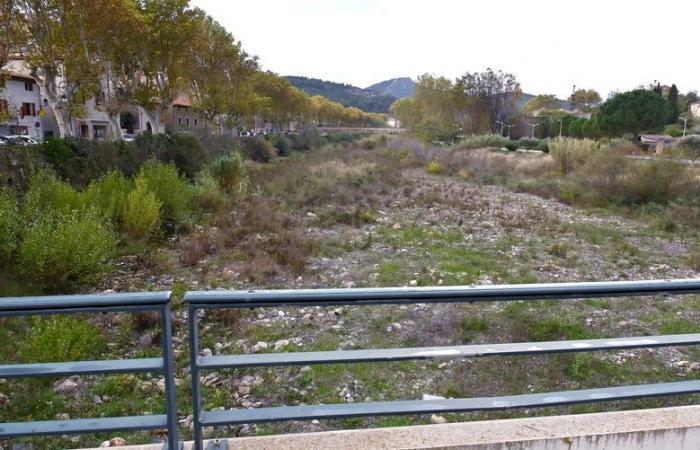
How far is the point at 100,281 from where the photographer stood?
8820 mm

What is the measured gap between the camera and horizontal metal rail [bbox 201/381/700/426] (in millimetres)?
2008

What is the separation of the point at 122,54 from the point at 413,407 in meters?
24.7

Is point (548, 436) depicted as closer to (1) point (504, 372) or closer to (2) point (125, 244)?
(1) point (504, 372)

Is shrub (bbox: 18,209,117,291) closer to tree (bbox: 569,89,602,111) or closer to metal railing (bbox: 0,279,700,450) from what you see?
metal railing (bbox: 0,279,700,450)

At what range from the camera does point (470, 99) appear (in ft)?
216

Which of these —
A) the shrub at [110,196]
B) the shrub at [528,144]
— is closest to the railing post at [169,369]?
the shrub at [110,196]

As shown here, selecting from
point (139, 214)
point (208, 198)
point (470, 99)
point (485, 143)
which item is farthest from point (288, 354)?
point (470, 99)

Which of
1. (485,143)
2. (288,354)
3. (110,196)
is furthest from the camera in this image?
(485,143)

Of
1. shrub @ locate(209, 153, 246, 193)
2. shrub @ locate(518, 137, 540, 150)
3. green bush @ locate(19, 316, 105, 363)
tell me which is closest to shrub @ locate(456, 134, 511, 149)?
shrub @ locate(518, 137, 540, 150)

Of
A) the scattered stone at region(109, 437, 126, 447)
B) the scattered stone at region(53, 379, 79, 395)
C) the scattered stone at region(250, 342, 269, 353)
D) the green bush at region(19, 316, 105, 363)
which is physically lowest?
the scattered stone at region(250, 342, 269, 353)

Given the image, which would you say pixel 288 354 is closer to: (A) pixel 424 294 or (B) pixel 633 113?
(A) pixel 424 294

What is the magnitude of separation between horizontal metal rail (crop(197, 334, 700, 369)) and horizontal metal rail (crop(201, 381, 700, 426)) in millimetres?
198

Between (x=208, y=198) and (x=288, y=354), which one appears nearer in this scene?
(x=288, y=354)

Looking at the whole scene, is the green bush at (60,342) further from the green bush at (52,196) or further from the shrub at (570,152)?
the shrub at (570,152)
